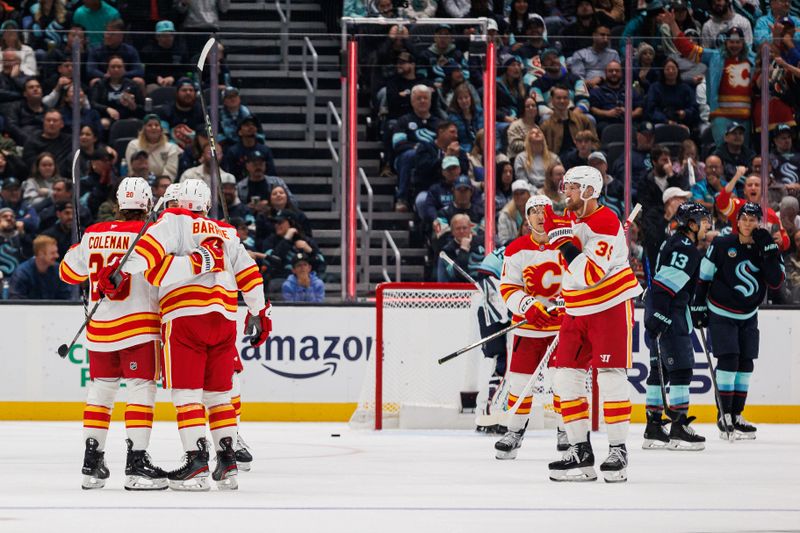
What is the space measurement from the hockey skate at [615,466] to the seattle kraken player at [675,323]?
182 cm

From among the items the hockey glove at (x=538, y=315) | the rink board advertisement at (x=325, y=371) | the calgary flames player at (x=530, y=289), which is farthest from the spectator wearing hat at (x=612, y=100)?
the hockey glove at (x=538, y=315)

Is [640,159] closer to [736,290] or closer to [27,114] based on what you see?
[736,290]

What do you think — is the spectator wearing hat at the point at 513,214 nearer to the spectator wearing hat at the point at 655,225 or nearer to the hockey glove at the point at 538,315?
the spectator wearing hat at the point at 655,225

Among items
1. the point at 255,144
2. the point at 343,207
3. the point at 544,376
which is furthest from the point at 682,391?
the point at 255,144

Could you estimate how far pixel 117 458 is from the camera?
7641 mm

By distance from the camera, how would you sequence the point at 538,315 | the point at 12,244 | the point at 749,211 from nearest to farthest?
the point at 538,315, the point at 749,211, the point at 12,244

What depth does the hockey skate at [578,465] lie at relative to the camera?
21.2 ft

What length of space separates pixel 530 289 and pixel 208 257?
2.53 m

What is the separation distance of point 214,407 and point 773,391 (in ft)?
18.2

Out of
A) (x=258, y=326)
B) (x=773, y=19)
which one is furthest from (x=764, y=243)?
(x=258, y=326)

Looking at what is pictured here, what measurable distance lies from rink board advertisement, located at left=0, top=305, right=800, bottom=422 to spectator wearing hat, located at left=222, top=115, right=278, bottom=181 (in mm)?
1102

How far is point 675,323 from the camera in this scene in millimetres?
8289

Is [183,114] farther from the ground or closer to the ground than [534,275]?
farther from the ground

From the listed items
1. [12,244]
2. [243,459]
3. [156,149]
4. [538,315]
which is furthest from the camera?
[156,149]
